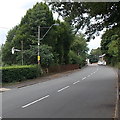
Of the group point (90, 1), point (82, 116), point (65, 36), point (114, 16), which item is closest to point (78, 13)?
point (114, 16)

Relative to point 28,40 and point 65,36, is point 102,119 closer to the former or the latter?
point 28,40

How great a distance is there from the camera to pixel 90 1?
996 centimetres

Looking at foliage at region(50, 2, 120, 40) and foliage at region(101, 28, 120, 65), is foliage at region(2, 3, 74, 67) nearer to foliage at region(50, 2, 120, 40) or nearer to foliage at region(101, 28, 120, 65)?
foliage at region(101, 28, 120, 65)

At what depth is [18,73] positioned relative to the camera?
32031 millimetres

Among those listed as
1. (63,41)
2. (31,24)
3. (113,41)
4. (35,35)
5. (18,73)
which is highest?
(31,24)

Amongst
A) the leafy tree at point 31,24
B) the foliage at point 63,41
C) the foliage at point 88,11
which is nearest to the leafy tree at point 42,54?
the leafy tree at point 31,24

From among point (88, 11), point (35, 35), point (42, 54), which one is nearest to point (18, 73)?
point (42, 54)

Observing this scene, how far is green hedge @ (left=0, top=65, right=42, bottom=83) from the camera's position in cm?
2947

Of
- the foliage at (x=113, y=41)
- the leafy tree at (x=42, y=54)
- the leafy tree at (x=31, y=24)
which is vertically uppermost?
the leafy tree at (x=31, y=24)

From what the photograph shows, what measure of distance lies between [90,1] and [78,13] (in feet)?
13.2

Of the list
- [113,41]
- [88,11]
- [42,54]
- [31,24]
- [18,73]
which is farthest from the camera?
[113,41]

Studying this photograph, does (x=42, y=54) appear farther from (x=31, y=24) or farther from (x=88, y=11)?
(x=88, y=11)

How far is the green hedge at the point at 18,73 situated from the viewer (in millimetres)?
29469

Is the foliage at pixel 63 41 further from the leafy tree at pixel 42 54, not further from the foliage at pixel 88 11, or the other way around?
the foliage at pixel 88 11
